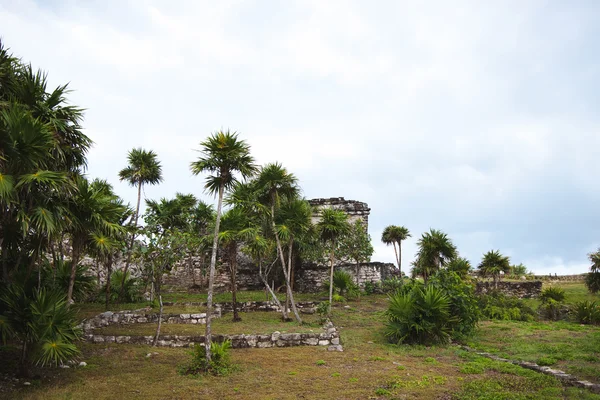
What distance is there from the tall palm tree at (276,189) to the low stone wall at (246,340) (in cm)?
224

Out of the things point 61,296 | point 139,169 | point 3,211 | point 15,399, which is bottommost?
point 15,399

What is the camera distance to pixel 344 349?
10.3m

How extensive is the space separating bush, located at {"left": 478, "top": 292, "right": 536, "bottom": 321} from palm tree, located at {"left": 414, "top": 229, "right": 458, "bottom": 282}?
112 inches

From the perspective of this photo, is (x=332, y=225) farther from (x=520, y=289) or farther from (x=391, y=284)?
(x=520, y=289)

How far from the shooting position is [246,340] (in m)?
10.7

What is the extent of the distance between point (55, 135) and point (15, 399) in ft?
16.6

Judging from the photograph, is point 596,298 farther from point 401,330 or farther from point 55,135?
point 55,135

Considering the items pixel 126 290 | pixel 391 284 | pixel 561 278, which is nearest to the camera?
pixel 126 290

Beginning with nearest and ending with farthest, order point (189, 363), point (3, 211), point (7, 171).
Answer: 1. point (7, 171)
2. point (3, 211)
3. point (189, 363)

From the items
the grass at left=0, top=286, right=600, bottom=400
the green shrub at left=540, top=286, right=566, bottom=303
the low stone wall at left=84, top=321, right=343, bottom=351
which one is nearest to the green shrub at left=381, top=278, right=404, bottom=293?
the green shrub at left=540, top=286, right=566, bottom=303

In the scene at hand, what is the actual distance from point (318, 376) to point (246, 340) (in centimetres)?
333

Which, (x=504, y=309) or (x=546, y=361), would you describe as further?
(x=504, y=309)

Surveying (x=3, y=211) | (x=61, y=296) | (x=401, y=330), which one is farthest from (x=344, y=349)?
(x=3, y=211)

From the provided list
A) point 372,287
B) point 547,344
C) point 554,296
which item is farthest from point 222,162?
point 554,296
